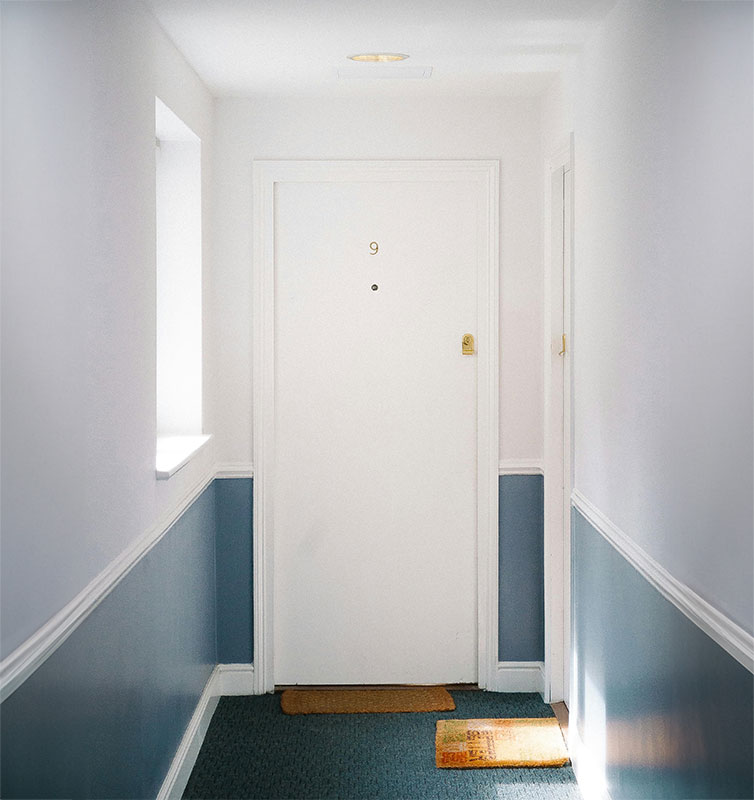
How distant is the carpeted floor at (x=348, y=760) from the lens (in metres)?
3.18

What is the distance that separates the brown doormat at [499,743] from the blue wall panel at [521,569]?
0.39 meters

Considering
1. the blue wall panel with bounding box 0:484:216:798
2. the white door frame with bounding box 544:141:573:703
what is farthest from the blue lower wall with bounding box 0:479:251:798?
the white door frame with bounding box 544:141:573:703

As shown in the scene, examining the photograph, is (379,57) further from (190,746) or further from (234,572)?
(190,746)

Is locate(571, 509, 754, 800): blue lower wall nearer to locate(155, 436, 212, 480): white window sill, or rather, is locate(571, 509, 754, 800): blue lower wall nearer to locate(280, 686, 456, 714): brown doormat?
locate(280, 686, 456, 714): brown doormat

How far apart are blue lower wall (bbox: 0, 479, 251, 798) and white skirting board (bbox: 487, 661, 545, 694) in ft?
3.30

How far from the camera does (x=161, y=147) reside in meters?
3.55

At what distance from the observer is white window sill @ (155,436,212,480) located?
2.83 metres

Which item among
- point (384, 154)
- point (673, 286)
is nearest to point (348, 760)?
point (673, 286)

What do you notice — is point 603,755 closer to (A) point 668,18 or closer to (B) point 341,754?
(B) point 341,754

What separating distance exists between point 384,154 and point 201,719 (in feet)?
7.25

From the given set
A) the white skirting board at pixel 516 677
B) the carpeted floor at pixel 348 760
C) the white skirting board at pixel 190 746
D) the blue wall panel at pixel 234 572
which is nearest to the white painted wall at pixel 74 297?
the white skirting board at pixel 190 746

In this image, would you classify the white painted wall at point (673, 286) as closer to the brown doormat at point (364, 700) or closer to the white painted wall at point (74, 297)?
the white painted wall at point (74, 297)

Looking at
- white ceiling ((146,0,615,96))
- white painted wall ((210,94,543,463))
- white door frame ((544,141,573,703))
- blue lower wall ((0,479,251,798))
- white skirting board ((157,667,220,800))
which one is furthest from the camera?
white painted wall ((210,94,543,463))

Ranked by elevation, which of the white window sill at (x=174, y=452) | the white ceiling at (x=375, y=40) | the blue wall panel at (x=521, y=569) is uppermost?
the white ceiling at (x=375, y=40)
